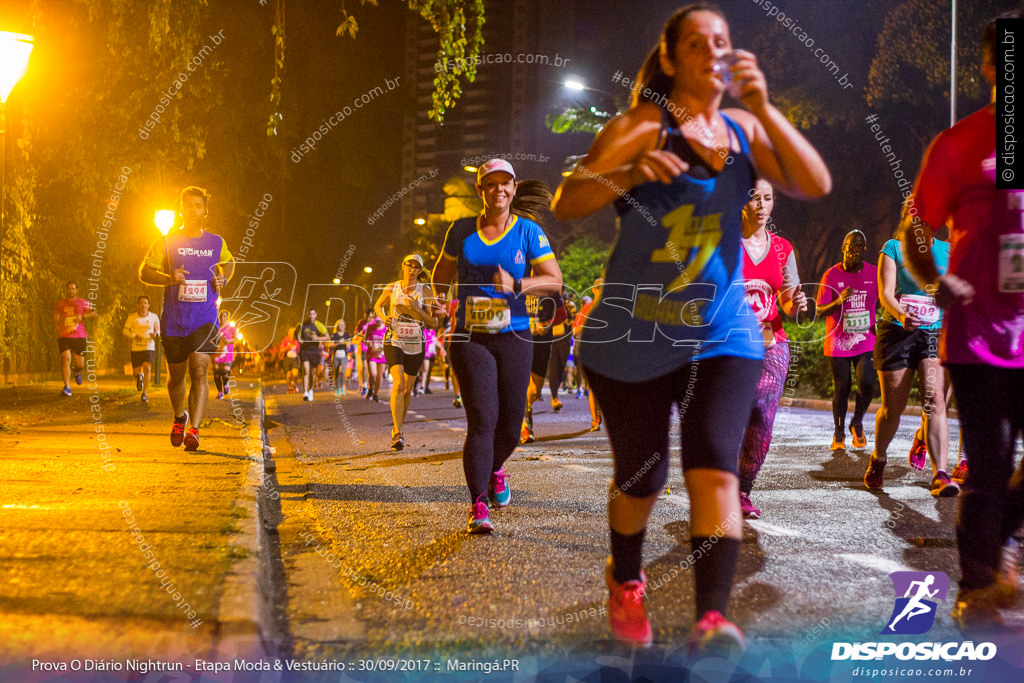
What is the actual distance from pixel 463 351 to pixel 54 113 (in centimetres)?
1378

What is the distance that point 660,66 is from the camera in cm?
276

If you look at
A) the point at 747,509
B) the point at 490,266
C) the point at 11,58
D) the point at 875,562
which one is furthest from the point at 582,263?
the point at 875,562

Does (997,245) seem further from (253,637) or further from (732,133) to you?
(253,637)

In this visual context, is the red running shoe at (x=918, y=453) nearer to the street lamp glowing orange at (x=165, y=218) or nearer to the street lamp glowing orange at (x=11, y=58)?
the street lamp glowing orange at (x=11, y=58)

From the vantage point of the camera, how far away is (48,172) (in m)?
17.4

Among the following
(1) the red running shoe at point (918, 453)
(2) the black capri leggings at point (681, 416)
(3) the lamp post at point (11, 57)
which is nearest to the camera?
(2) the black capri leggings at point (681, 416)

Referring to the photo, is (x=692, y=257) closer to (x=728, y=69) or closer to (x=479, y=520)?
(x=728, y=69)

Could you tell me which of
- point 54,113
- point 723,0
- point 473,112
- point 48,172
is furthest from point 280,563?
point 473,112

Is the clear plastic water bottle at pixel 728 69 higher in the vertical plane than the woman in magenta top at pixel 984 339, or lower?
higher

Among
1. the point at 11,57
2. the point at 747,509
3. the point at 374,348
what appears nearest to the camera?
the point at 747,509

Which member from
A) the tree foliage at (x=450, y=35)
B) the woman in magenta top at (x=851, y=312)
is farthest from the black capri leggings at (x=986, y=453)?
the tree foliage at (x=450, y=35)

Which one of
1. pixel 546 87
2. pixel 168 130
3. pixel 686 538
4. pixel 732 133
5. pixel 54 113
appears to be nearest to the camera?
pixel 732 133

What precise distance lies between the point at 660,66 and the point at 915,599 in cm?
213

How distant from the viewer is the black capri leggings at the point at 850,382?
8281 mm
